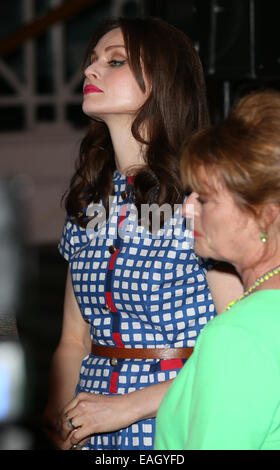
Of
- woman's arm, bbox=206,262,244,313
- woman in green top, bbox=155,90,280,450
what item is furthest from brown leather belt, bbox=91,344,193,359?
woman in green top, bbox=155,90,280,450

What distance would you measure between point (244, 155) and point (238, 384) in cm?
30

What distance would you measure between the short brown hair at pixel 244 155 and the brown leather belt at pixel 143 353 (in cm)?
53

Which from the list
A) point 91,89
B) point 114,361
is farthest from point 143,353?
point 91,89

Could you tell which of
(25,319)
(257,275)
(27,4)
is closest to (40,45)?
(27,4)

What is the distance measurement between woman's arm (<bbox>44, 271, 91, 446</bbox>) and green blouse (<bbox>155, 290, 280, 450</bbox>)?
2.50 ft

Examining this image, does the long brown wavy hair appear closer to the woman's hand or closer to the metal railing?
the woman's hand

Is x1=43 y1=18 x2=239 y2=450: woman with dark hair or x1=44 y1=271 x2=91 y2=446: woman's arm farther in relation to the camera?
x1=44 y1=271 x2=91 y2=446: woman's arm

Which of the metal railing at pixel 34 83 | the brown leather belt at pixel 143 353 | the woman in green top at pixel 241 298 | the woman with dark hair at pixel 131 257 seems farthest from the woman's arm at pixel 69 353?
the metal railing at pixel 34 83

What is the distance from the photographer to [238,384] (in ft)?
3.39

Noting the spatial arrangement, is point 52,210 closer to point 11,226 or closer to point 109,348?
point 11,226

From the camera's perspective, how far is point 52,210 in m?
9.09

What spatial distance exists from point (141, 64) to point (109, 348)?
0.58 metres

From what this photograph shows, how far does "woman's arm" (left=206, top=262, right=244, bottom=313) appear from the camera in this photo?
1.57 metres

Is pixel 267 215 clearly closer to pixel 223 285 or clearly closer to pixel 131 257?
pixel 223 285
